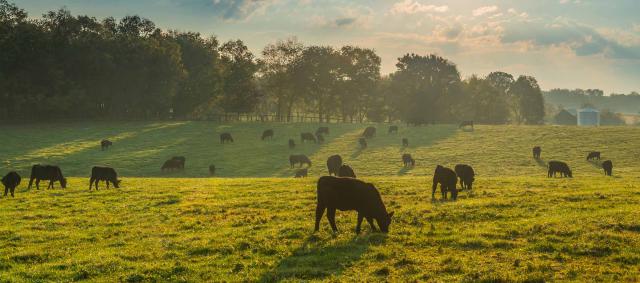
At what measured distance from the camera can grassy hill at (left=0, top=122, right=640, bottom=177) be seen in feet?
157

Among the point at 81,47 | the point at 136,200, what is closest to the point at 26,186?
the point at 136,200

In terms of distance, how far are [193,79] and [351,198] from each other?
284ft

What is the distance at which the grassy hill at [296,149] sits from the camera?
48.0 m

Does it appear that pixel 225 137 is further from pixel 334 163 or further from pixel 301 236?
pixel 301 236

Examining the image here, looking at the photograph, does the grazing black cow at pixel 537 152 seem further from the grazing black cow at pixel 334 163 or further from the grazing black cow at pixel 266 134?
the grazing black cow at pixel 266 134

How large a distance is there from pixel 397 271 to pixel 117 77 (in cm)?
8625

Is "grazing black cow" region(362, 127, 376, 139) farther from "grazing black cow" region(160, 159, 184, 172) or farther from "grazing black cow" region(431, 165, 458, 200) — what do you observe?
"grazing black cow" region(431, 165, 458, 200)

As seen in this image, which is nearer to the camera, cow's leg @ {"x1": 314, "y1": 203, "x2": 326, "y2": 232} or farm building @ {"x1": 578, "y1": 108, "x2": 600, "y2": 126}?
cow's leg @ {"x1": 314, "y1": 203, "x2": 326, "y2": 232}

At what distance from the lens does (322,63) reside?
105 metres

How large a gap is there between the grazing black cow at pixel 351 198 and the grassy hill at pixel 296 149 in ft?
97.4

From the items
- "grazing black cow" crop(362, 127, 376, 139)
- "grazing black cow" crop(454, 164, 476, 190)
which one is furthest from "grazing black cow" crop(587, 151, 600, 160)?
"grazing black cow" crop(454, 164, 476, 190)

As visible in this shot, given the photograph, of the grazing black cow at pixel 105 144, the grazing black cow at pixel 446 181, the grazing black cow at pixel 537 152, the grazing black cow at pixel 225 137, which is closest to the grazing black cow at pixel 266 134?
the grazing black cow at pixel 225 137

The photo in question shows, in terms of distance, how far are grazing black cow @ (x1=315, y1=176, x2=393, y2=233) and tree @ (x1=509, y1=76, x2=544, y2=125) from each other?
130069 mm

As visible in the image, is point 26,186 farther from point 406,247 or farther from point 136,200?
point 406,247
